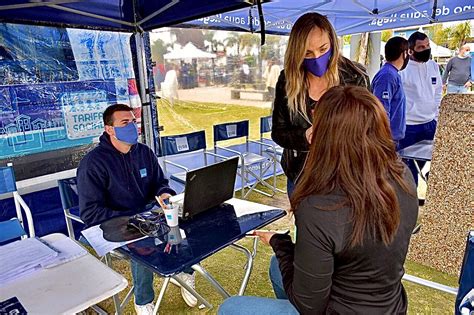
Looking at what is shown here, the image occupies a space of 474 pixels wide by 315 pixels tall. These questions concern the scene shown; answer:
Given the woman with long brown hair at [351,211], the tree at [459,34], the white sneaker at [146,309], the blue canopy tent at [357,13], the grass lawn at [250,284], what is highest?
the tree at [459,34]

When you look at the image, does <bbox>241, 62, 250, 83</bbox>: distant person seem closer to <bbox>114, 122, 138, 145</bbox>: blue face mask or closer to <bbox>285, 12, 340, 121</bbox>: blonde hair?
<bbox>114, 122, 138, 145</bbox>: blue face mask

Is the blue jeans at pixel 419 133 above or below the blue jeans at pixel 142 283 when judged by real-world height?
above

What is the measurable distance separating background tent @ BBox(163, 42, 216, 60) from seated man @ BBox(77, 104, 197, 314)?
92.2 inches

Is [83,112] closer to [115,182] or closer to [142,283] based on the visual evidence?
[115,182]

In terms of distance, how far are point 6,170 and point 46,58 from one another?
91 cm

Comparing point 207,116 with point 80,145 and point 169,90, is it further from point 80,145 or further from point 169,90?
point 80,145

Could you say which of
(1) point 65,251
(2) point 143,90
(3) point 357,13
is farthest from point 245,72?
(1) point 65,251

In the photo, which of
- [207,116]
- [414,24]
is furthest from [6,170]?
[414,24]

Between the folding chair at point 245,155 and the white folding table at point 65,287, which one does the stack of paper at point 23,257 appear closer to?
the white folding table at point 65,287

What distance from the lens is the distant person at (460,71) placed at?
6242mm

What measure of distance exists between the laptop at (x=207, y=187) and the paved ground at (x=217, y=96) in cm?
301

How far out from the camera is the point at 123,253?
55.9 inches

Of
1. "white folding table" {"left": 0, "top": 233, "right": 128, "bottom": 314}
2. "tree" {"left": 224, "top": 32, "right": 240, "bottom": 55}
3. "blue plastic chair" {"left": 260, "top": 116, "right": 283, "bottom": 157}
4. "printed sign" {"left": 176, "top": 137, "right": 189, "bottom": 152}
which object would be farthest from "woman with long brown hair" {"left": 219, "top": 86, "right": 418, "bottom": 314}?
"tree" {"left": 224, "top": 32, "right": 240, "bottom": 55}

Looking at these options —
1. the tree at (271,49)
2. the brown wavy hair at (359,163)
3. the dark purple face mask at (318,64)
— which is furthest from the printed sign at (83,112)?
the tree at (271,49)
